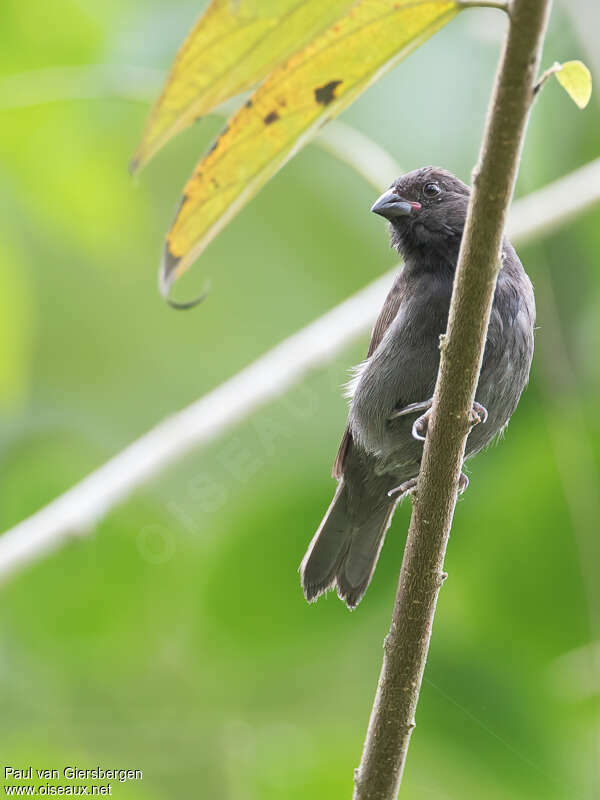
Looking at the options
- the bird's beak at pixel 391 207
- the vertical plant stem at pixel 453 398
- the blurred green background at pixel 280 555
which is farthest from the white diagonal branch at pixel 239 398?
the vertical plant stem at pixel 453 398

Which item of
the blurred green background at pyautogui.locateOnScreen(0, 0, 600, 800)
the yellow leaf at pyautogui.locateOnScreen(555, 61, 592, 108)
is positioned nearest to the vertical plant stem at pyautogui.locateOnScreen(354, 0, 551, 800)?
the yellow leaf at pyautogui.locateOnScreen(555, 61, 592, 108)

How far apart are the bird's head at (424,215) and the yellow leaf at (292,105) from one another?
188 centimetres


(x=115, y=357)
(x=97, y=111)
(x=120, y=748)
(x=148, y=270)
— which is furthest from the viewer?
(x=115, y=357)

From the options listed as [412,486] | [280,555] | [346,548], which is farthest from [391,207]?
[280,555]

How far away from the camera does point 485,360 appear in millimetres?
3098

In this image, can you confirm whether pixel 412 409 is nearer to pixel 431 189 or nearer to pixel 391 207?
pixel 391 207

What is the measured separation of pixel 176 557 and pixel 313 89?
288cm

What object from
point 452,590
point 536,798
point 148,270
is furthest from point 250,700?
point 148,270

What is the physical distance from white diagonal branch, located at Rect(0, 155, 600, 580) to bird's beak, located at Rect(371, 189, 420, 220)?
0.32 m

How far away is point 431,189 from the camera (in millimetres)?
3654

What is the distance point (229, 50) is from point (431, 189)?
7.70 ft

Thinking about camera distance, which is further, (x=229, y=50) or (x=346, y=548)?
(x=346, y=548)

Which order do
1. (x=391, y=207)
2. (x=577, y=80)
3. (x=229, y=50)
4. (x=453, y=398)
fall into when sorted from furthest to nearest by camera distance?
(x=391, y=207) → (x=453, y=398) → (x=577, y=80) → (x=229, y=50)

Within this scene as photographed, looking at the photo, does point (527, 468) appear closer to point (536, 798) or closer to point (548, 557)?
point (548, 557)
